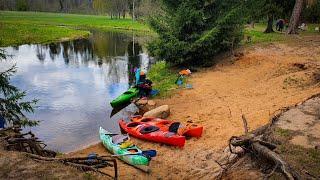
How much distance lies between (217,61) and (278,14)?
27.5 feet

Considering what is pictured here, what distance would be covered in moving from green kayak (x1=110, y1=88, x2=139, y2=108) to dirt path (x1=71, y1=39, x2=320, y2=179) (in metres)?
1.56

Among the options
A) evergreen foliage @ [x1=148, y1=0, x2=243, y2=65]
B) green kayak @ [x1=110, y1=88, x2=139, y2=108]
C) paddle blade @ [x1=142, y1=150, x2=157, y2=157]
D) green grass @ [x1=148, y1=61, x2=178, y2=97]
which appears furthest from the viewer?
evergreen foliage @ [x1=148, y1=0, x2=243, y2=65]

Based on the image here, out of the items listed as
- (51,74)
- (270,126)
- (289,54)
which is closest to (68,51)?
(51,74)

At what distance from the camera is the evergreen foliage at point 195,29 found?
22.2 m

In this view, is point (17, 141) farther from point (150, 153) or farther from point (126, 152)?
point (150, 153)

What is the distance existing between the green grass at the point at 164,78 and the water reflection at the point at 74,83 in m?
1.78

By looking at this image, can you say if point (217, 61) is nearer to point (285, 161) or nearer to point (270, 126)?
point (270, 126)

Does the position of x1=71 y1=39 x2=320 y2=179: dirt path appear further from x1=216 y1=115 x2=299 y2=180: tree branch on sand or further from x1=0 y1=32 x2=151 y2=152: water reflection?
x1=0 y1=32 x2=151 y2=152: water reflection

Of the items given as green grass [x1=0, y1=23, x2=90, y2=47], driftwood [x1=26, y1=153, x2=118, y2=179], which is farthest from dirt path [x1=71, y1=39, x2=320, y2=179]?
green grass [x1=0, y1=23, x2=90, y2=47]

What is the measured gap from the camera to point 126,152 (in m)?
11.6

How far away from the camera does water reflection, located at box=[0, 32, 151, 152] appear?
49.3ft

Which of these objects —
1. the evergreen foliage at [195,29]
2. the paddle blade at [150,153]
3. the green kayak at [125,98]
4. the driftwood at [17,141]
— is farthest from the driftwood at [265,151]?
the evergreen foliage at [195,29]

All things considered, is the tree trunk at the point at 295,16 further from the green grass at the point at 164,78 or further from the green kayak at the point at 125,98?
the green kayak at the point at 125,98

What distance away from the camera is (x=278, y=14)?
2858 cm
